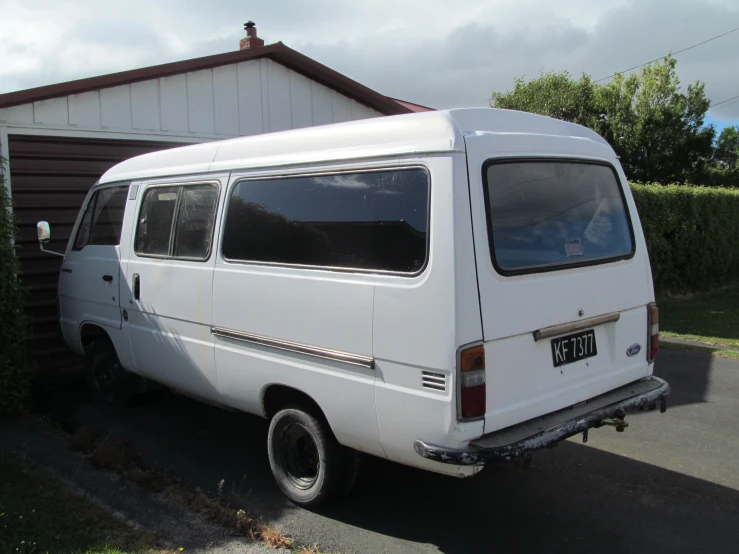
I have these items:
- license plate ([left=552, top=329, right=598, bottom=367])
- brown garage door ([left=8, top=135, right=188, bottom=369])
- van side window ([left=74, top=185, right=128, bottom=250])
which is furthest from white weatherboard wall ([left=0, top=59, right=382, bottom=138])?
license plate ([left=552, top=329, right=598, bottom=367])

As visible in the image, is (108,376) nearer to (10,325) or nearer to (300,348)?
(10,325)

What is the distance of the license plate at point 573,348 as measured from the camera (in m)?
3.47

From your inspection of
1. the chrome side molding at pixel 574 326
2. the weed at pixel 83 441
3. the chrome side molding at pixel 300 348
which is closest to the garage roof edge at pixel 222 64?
the weed at pixel 83 441

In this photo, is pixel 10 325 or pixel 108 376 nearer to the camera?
pixel 10 325

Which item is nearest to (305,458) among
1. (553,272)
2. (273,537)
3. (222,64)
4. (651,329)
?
(273,537)

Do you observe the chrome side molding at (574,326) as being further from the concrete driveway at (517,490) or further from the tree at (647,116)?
the tree at (647,116)

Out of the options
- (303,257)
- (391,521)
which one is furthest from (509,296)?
(391,521)

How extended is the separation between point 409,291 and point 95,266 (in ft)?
11.8

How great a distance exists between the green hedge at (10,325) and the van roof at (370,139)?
173cm

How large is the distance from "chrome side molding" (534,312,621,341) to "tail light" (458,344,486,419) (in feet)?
1.49

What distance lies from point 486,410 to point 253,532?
1603 millimetres

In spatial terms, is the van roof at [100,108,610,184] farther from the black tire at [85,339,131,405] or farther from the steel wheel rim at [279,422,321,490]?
the black tire at [85,339,131,405]

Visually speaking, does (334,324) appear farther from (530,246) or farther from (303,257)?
(530,246)

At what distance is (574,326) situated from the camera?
3.54 meters
